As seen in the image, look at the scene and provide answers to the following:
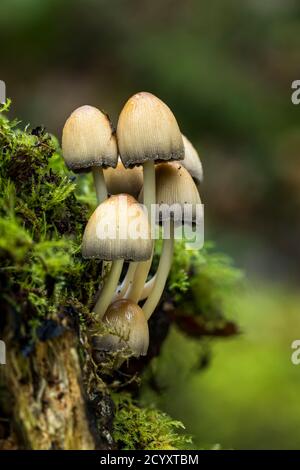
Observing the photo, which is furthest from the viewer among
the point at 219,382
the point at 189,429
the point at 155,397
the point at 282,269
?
the point at 282,269

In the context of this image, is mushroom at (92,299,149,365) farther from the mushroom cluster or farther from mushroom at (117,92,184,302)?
mushroom at (117,92,184,302)

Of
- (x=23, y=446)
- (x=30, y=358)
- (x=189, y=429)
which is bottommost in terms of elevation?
(x=189, y=429)

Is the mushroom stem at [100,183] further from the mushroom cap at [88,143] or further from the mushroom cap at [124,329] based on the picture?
the mushroom cap at [124,329]

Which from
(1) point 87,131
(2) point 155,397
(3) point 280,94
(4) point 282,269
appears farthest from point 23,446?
(3) point 280,94

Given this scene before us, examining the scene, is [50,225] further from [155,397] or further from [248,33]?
[248,33]

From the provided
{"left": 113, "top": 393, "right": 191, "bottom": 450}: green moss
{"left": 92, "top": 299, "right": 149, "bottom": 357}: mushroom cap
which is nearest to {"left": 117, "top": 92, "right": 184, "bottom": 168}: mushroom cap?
{"left": 92, "top": 299, "right": 149, "bottom": 357}: mushroom cap

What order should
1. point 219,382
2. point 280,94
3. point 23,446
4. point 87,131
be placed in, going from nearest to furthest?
point 23,446 → point 87,131 → point 219,382 → point 280,94
